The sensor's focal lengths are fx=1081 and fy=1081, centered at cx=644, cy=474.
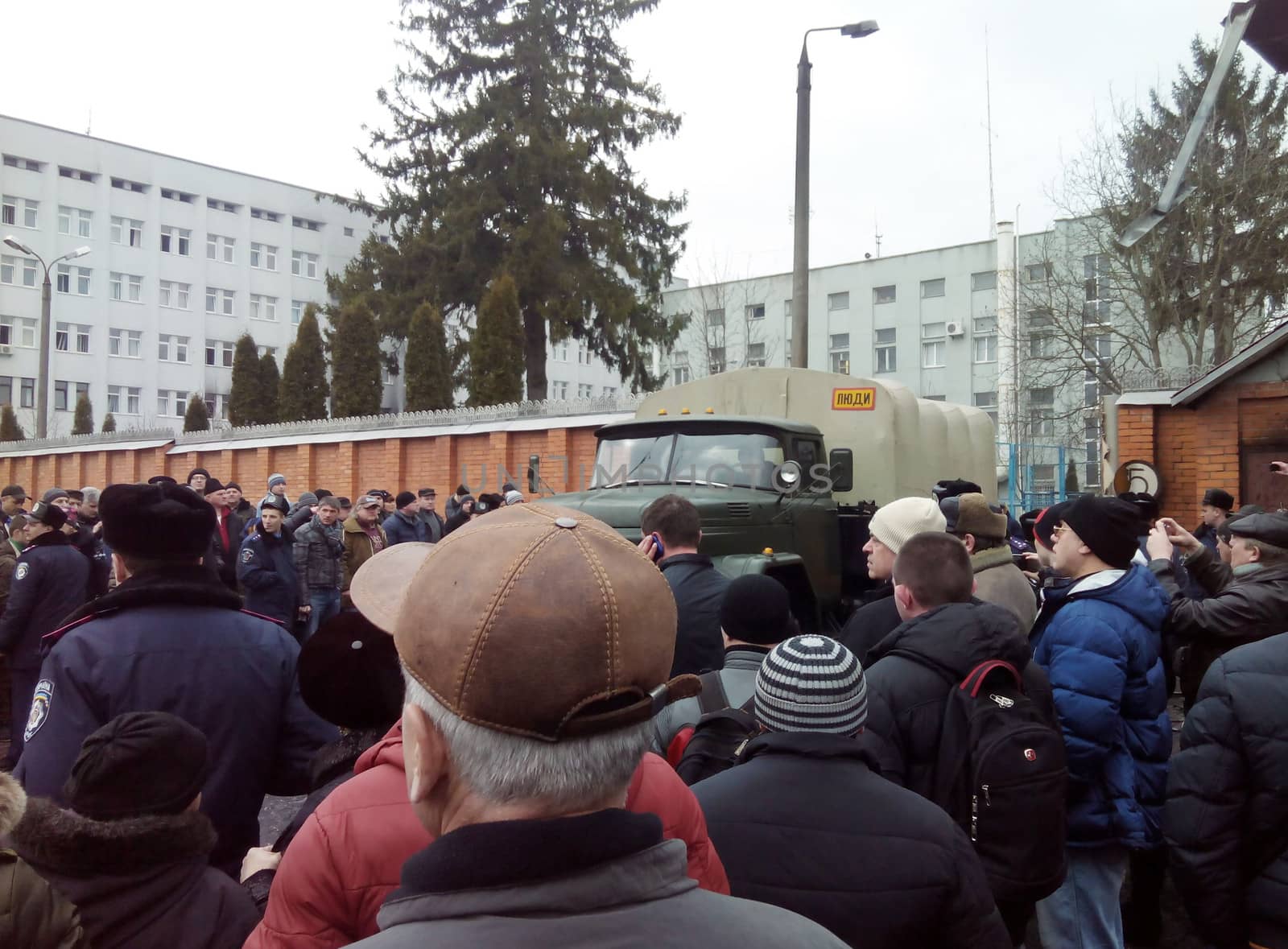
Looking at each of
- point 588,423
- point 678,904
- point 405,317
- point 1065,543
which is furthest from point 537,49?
point 678,904

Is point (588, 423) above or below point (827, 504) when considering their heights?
above

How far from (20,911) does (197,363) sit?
5865cm

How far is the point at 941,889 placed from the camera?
6.95 feet

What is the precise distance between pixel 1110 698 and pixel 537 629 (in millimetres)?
2903

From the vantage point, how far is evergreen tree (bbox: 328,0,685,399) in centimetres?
2888

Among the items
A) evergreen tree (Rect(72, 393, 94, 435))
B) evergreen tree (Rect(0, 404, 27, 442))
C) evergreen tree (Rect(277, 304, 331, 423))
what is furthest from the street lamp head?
evergreen tree (Rect(72, 393, 94, 435))

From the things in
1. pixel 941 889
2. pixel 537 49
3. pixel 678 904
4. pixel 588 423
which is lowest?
pixel 941 889

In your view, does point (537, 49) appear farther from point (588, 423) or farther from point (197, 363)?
point (197, 363)

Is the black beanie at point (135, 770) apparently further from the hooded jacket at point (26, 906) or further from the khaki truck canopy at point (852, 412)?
the khaki truck canopy at point (852, 412)

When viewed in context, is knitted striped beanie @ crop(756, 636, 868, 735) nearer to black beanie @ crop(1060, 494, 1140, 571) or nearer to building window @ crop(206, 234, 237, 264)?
black beanie @ crop(1060, 494, 1140, 571)

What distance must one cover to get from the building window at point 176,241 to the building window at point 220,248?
0.97 metres

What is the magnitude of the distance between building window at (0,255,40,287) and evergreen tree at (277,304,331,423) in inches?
1059

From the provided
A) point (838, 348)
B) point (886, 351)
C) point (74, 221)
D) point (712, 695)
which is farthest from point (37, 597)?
point (74, 221)

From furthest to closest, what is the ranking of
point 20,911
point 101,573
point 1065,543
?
point 101,573 < point 1065,543 < point 20,911
